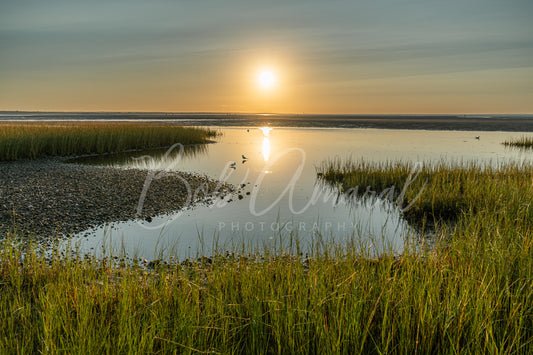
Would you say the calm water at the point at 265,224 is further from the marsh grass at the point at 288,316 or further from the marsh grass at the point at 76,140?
the marsh grass at the point at 76,140

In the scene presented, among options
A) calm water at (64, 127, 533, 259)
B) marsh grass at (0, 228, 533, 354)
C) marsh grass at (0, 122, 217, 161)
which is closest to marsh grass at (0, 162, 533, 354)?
marsh grass at (0, 228, 533, 354)

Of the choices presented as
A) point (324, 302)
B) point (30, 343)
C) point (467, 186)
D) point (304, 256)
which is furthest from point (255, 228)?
point (467, 186)

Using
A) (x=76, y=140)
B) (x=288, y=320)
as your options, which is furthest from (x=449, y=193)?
(x=76, y=140)

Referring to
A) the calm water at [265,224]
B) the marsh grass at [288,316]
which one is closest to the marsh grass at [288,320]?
the marsh grass at [288,316]

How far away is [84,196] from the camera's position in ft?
37.4

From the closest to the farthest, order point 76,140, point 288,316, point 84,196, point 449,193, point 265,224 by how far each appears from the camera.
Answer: point 288,316 < point 265,224 < point 449,193 < point 84,196 < point 76,140

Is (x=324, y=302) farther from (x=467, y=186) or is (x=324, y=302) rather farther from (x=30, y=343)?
(x=467, y=186)

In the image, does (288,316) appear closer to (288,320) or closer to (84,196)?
(288,320)

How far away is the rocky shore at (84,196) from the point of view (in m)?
9.07

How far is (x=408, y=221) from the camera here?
10406 mm

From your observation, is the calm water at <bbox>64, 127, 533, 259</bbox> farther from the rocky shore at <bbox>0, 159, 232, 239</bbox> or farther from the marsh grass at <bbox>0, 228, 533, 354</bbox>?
the marsh grass at <bbox>0, 228, 533, 354</bbox>

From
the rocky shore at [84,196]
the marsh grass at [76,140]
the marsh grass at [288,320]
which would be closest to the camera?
the marsh grass at [288,320]

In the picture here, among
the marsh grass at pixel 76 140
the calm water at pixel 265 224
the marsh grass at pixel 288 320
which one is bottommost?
the calm water at pixel 265 224

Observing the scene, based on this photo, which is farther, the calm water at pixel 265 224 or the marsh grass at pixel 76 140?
the marsh grass at pixel 76 140
